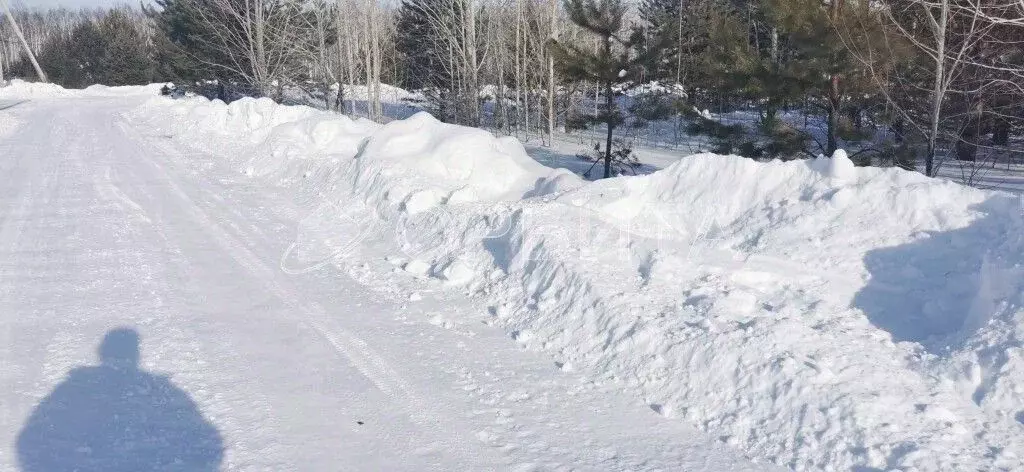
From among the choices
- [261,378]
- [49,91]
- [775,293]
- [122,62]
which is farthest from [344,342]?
[122,62]

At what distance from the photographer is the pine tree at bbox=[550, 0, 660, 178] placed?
18359 millimetres

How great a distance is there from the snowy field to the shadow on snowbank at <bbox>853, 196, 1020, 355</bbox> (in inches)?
0.8

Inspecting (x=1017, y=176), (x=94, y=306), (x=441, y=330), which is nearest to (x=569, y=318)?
(x=441, y=330)

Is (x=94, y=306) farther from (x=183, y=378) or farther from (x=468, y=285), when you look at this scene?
(x=468, y=285)

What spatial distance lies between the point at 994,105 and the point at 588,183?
1100 cm

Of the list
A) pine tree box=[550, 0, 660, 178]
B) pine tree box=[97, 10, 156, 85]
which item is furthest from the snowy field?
pine tree box=[97, 10, 156, 85]

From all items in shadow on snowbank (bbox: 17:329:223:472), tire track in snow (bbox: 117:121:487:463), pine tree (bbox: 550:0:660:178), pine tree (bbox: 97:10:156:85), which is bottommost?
shadow on snowbank (bbox: 17:329:223:472)

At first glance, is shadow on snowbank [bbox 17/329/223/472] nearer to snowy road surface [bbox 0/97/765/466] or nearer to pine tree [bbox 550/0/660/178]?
snowy road surface [bbox 0/97/765/466]

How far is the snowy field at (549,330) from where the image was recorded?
4.16 m

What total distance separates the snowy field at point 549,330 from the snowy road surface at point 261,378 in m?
0.03

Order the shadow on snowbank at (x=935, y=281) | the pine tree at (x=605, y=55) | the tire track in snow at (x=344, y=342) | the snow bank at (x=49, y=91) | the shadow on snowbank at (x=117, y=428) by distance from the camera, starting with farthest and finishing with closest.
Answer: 1. the snow bank at (x=49, y=91)
2. the pine tree at (x=605, y=55)
3. the shadow on snowbank at (x=935, y=281)
4. the tire track in snow at (x=344, y=342)
5. the shadow on snowbank at (x=117, y=428)

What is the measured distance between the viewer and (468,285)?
7.11 meters

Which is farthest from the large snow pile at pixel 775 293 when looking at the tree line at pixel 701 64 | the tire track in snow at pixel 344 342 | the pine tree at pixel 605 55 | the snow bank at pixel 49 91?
the snow bank at pixel 49 91

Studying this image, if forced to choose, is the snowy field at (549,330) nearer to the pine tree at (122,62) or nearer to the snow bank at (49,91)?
the snow bank at (49,91)
